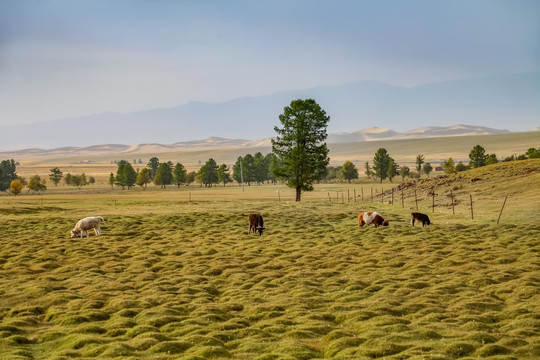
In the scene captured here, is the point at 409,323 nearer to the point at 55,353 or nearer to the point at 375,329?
the point at 375,329

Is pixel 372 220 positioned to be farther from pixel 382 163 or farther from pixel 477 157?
pixel 382 163

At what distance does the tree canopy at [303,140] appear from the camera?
72.3 meters

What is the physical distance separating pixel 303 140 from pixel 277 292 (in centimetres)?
Result: 5223

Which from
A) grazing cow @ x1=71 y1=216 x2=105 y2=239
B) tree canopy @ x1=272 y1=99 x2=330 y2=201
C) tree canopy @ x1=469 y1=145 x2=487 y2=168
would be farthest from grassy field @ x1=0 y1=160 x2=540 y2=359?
tree canopy @ x1=469 y1=145 x2=487 y2=168

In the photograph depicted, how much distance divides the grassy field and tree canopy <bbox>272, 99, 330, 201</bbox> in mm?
30937

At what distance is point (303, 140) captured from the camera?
72.9 m

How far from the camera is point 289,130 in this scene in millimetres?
73188

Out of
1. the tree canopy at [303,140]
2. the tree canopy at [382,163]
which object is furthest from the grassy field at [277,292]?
the tree canopy at [382,163]

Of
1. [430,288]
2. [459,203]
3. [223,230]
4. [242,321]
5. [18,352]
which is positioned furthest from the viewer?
[459,203]

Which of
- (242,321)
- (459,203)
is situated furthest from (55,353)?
(459,203)

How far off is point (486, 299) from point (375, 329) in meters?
5.73

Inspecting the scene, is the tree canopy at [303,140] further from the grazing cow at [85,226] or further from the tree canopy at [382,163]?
the tree canopy at [382,163]

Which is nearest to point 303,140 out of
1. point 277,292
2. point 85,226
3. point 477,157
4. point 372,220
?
point 372,220

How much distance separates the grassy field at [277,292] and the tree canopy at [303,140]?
101 feet
